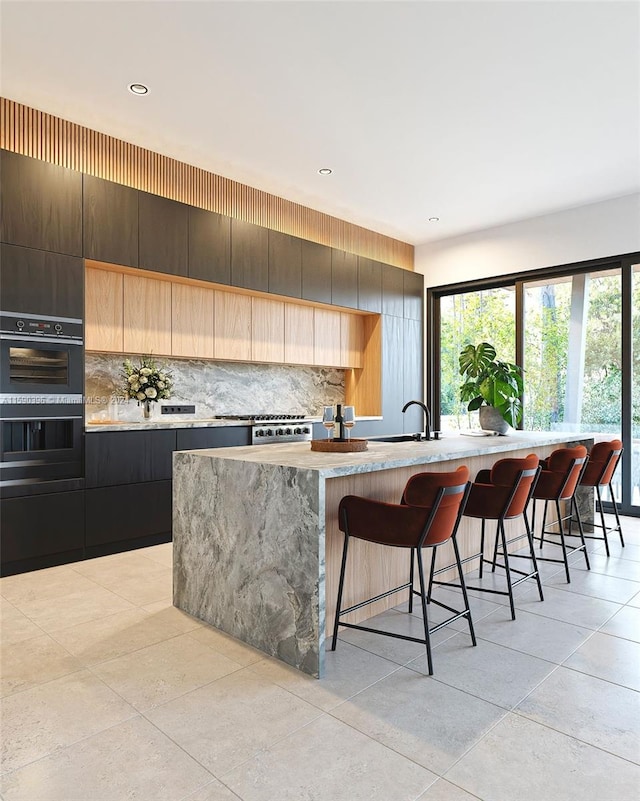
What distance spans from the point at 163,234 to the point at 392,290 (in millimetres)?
3001

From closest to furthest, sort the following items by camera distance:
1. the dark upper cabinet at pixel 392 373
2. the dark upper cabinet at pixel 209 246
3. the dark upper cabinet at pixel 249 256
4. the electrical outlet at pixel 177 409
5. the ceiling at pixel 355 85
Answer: the ceiling at pixel 355 85 < the dark upper cabinet at pixel 209 246 < the dark upper cabinet at pixel 249 256 < the electrical outlet at pixel 177 409 < the dark upper cabinet at pixel 392 373

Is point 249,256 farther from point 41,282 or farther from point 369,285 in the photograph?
point 41,282

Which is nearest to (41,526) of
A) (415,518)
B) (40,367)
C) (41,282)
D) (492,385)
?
(40,367)

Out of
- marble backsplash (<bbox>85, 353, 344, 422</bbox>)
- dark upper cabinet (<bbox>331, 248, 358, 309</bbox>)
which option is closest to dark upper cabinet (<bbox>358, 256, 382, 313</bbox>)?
dark upper cabinet (<bbox>331, 248, 358, 309</bbox>)

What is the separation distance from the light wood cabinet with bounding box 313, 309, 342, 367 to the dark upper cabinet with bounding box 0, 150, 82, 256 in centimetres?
271

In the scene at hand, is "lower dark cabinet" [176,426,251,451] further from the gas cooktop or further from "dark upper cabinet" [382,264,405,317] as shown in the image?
"dark upper cabinet" [382,264,405,317]

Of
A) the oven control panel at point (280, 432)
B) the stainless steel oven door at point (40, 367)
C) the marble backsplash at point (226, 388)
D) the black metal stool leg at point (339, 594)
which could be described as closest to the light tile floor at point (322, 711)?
the black metal stool leg at point (339, 594)

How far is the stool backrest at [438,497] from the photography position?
2.26 metres

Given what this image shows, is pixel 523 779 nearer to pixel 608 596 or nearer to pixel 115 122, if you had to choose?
pixel 608 596

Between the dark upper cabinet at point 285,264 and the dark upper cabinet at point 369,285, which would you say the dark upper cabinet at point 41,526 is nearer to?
the dark upper cabinet at point 285,264

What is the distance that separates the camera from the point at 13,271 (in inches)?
136

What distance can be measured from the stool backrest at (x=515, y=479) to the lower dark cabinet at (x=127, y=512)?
2.48 m

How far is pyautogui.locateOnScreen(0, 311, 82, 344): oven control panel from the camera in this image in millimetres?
3439

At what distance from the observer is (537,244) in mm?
5934
